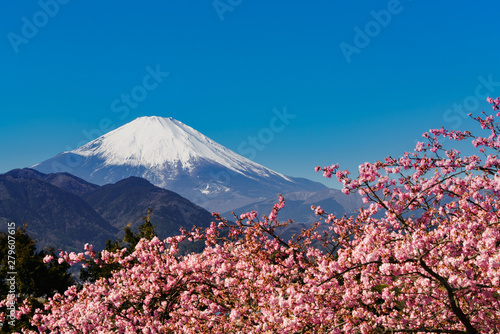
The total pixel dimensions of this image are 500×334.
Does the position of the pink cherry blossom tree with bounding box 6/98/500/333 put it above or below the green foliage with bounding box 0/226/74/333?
above

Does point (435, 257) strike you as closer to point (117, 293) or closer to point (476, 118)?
point (476, 118)

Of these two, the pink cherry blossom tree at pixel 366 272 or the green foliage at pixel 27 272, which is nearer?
the pink cherry blossom tree at pixel 366 272

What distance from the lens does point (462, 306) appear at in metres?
6.88

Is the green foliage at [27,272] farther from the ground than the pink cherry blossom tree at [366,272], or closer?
closer

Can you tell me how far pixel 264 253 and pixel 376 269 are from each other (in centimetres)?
377

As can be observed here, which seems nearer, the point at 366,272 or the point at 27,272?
the point at 366,272

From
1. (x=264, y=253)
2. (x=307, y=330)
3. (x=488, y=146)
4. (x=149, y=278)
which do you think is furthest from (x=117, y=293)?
(x=488, y=146)

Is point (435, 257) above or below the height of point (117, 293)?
above

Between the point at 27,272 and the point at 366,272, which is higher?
the point at 366,272

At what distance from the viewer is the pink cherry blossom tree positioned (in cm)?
576

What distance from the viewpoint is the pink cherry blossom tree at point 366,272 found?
227 inches

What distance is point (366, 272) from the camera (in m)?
7.02

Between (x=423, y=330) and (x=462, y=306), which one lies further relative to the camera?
(x=462, y=306)

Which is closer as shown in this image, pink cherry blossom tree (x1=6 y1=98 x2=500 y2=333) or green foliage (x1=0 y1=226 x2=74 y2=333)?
pink cherry blossom tree (x1=6 y1=98 x2=500 y2=333)
